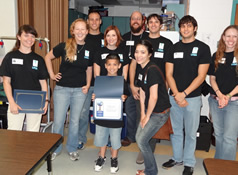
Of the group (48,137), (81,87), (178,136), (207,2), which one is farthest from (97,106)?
(207,2)

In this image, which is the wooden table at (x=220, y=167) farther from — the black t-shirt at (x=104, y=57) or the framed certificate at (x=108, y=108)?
the black t-shirt at (x=104, y=57)

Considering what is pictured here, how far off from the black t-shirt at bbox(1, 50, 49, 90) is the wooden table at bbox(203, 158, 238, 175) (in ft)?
5.82

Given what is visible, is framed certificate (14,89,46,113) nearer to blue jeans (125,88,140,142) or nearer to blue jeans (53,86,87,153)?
blue jeans (53,86,87,153)

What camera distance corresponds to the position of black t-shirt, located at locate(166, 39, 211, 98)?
7.41 feet

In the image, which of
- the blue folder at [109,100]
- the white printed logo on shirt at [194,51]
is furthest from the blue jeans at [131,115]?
the white printed logo on shirt at [194,51]

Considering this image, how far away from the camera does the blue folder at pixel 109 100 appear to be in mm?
2273

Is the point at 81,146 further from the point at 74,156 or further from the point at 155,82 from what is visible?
the point at 155,82

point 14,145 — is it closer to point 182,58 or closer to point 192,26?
point 182,58

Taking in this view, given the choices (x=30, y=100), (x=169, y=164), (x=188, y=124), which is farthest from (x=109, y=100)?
(x=169, y=164)

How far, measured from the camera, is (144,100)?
221cm

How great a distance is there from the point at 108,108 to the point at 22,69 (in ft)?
3.08

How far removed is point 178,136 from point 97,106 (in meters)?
0.97

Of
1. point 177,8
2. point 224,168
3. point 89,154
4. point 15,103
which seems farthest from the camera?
point 177,8

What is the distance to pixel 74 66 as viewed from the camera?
2.52 meters
